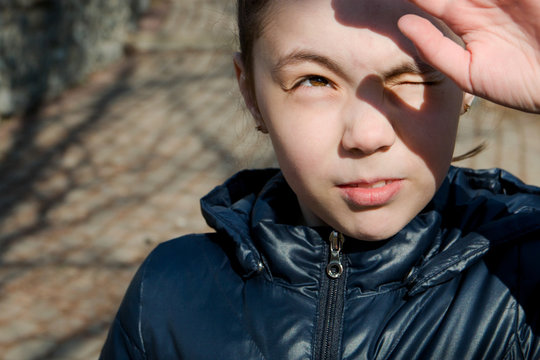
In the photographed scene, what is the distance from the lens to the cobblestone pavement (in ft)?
13.2

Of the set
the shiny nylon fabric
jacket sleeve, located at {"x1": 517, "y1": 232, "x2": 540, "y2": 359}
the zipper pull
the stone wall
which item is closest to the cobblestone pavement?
the stone wall

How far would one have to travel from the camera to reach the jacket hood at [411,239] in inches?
65.6

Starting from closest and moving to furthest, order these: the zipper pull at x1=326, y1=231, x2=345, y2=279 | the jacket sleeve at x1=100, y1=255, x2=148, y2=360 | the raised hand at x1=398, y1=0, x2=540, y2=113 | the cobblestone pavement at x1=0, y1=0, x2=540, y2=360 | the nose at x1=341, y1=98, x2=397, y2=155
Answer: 1. the raised hand at x1=398, y1=0, x2=540, y2=113
2. the nose at x1=341, y1=98, x2=397, y2=155
3. the zipper pull at x1=326, y1=231, x2=345, y2=279
4. the jacket sleeve at x1=100, y1=255, x2=148, y2=360
5. the cobblestone pavement at x1=0, y1=0, x2=540, y2=360

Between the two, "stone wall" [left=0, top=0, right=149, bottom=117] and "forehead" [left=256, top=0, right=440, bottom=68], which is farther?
"stone wall" [left=0, top=0, right=149, bottom=117]

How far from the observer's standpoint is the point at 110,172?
5562mm

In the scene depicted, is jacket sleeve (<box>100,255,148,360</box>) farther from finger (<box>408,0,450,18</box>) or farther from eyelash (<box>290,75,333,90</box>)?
finger (<box>408,0,450,18</box>)

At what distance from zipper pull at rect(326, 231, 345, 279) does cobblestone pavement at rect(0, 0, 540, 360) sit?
1252 millimetres

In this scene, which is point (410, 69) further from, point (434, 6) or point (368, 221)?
point (368, 221)

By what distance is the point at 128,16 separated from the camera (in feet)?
27.5

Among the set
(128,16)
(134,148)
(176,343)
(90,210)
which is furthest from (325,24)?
(128,16)

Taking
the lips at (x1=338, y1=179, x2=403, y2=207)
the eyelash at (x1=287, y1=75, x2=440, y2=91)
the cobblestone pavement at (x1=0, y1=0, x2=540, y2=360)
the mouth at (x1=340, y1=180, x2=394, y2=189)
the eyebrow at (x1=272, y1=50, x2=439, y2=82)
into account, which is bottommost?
the cobblestone pavement at (x1=0, y1=0, x2=540, y2=360)

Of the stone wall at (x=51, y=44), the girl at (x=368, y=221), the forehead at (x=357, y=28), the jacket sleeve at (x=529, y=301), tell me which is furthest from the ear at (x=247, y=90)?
the stone wall at (x=51, y=44)

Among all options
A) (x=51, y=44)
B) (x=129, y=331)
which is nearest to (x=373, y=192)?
(x=129, y=331)

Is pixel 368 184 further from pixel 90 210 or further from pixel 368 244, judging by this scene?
pixel 90 210
